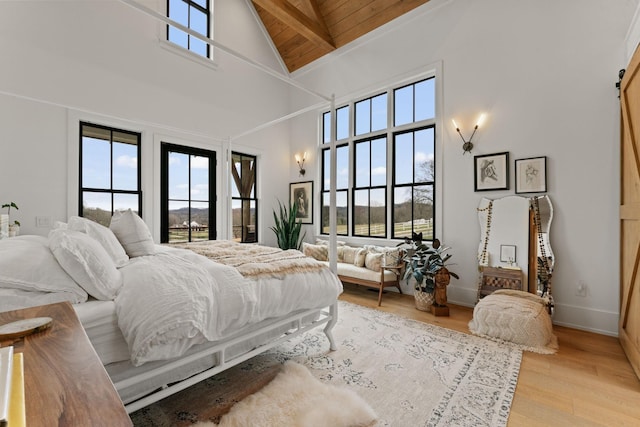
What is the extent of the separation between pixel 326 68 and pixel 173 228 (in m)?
3.59

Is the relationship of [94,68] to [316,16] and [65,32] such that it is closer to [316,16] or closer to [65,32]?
[65,32]

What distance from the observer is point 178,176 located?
4410 millimetres

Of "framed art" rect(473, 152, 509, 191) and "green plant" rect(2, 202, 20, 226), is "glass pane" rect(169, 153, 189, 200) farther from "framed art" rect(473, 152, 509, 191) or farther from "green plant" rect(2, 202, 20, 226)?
"framed art" rect(473, 152, 509, 191)

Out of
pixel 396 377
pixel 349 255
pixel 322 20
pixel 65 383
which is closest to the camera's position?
pixel 65 383

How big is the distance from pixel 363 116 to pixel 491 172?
7.12 feet

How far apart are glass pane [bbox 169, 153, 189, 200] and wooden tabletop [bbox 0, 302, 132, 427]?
12.5ft

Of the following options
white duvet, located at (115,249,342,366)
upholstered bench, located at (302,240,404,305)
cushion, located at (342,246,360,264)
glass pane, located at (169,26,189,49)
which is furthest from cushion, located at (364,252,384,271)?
glass pane, located at (169,26,189,49)

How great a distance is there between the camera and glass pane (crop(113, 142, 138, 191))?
3.84 meters

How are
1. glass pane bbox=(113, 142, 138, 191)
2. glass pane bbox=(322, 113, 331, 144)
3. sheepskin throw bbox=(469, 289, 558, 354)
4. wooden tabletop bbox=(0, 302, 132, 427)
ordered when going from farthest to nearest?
glass pane bbox=(322, 113, 331, 144) < glass pane bbox=(113, 142, 138, 191) < sheepskin throw bbox=(469, 289, 558, 354) < wooden tabletop bbox=(0, 302, 132, 427)

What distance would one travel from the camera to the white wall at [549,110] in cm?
284

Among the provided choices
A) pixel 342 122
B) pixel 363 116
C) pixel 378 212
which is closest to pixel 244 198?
pixel 342 122

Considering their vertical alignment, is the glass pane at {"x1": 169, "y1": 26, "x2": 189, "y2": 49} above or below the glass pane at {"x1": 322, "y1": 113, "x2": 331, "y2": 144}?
above

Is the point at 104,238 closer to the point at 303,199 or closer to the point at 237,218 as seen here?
the point at 237,218

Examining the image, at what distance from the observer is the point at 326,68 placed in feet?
17.1
